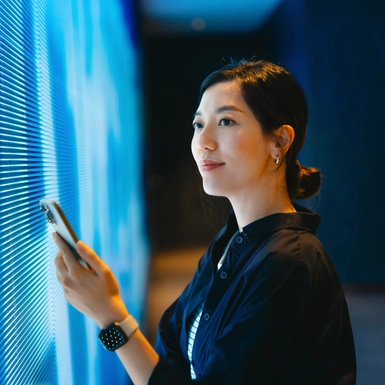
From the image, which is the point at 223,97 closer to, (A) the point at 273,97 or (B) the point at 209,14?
(A) the point at 273,97

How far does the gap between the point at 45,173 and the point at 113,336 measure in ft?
1.36

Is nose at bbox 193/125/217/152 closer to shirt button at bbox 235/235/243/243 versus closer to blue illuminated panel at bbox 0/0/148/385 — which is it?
shirt button at bbox 235/235/243/243

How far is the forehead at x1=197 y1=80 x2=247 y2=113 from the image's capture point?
1.18 m

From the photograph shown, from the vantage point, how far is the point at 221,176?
1.17 meters

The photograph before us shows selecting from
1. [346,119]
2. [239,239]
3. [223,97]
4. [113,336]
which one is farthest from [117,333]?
[346,119]

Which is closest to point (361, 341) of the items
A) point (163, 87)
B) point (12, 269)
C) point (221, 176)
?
point (221, 176)

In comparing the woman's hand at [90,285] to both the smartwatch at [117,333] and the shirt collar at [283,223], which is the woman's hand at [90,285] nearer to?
A: the smartwatch at [117,333]

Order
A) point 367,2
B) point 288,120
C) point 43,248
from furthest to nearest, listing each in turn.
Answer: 1. point 367,2
2. point 288,120
3. point 43,248

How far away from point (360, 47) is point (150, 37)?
3214mm

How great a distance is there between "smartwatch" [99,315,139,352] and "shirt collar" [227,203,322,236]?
38 centimetres

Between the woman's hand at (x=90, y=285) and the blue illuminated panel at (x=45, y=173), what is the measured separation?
0.08 m

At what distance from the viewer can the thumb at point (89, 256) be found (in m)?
0.85

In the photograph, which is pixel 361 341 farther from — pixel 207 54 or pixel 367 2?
pixel 207 54

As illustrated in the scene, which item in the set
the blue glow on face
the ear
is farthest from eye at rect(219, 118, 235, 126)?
the blue glow on face
